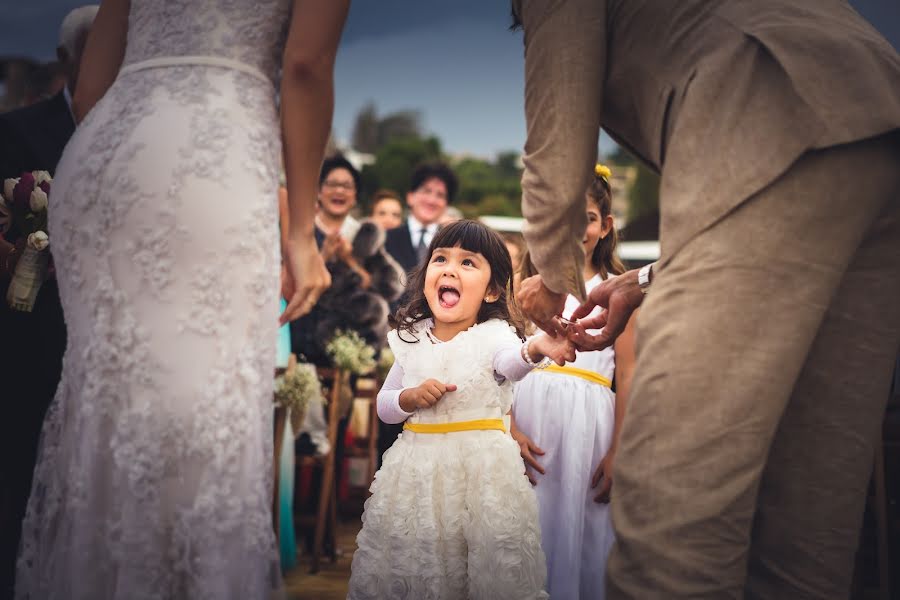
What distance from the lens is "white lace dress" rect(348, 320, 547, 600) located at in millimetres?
2463

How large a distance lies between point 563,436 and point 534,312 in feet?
4.44

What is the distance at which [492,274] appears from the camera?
3049mm

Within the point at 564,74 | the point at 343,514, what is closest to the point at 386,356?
the point at 343,514

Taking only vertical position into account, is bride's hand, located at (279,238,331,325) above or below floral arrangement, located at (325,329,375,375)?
above

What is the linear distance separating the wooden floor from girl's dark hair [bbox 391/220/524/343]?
1.73 meters

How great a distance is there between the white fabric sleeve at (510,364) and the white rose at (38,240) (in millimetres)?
1587

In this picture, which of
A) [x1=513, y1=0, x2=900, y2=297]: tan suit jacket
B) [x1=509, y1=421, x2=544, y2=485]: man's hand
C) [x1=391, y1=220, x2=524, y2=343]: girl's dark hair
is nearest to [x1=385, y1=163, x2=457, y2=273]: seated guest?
[x1=509, y1=421, x2=544, y2=485]: man's hand

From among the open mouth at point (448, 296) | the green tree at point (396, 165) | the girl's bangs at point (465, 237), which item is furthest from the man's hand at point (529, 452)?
the green tree at point (396, 165)

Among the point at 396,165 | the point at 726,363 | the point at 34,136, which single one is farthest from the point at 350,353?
the point at 396,165

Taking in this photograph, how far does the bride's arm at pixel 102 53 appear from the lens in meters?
2.27

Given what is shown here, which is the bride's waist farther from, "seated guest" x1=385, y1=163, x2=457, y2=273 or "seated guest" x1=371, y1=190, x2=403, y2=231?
"seated guest" x1=371, y1=190, x2=403, y2=231

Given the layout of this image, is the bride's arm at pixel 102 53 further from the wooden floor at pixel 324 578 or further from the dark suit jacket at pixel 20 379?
the wooden floor at pixel 324 578

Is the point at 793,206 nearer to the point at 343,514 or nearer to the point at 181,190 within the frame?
the point at 181,190

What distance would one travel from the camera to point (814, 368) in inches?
68.2
